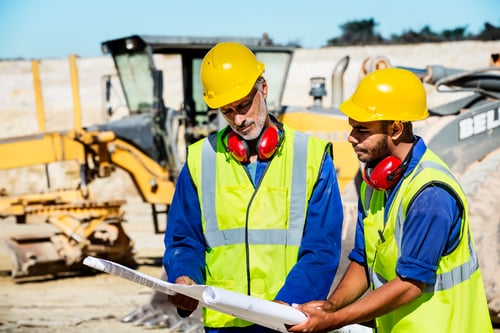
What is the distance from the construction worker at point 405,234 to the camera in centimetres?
279

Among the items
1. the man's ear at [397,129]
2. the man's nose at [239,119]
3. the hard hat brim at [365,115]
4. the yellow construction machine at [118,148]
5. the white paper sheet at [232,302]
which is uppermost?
the hard hat brim at [365,115]

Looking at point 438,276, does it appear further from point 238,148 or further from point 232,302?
point 238,148

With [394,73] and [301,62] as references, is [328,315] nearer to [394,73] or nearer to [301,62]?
[394,73]

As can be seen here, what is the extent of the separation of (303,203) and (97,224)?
22.4ft

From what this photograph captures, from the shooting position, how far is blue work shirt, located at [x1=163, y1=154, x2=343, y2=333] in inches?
131

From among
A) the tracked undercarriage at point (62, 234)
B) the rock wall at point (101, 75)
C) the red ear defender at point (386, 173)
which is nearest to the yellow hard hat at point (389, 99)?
the red ear defender at point (386, 173)

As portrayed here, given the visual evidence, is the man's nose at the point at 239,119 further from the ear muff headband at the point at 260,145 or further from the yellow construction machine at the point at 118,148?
the yellow construction machine at the point at 118,148

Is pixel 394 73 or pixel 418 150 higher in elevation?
pixel 394 73

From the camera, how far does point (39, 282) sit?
9742mm

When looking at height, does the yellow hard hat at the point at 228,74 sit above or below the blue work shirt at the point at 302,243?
above

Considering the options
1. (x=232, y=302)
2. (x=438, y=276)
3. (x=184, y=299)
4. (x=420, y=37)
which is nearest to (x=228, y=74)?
(x=184, y=299)

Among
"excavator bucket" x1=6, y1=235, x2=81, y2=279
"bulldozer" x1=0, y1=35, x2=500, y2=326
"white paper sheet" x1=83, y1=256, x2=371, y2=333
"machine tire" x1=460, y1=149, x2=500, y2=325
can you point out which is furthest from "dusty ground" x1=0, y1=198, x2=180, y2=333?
"white paper sheet" x1=83, y1=256, x2=371, y2=333

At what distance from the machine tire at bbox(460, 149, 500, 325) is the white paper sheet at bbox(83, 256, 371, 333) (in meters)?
3.46

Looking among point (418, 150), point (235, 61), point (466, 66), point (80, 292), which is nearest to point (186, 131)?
point (80, 292)
